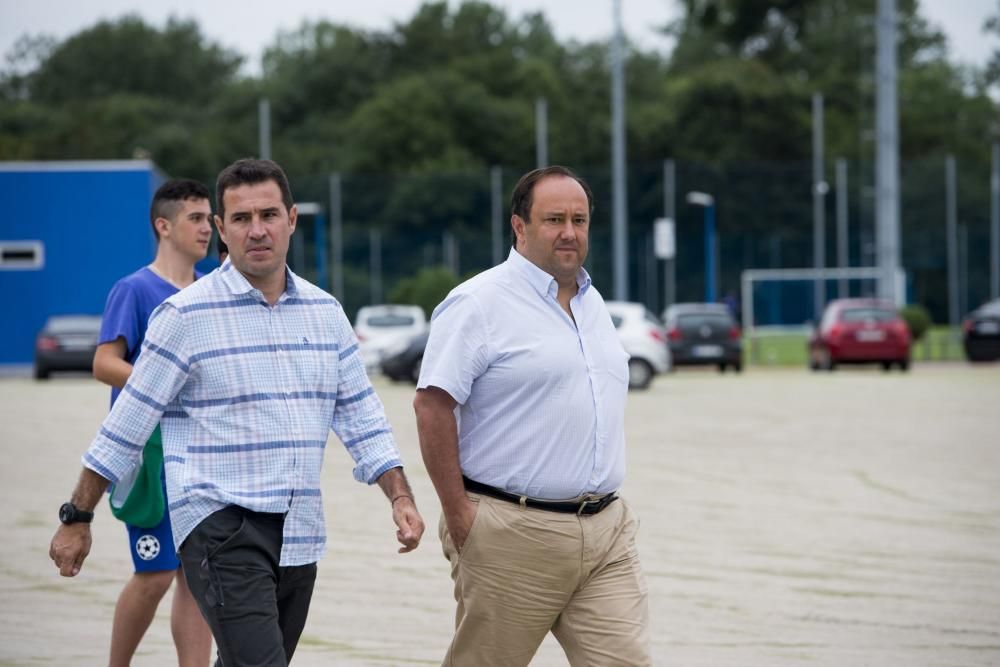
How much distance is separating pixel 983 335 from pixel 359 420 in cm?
3403

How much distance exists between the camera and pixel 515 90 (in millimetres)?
75500

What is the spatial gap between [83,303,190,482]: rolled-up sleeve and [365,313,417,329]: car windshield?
97.3 feet

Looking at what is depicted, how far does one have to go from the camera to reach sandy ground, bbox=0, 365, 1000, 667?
7.11 meters

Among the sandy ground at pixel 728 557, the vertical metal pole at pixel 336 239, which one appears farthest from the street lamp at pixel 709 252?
the sandy ground at pixel 728 557

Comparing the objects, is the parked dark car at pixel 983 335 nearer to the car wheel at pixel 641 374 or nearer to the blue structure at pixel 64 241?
the car wheel at pixel 641 374

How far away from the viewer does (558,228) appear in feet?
15.3

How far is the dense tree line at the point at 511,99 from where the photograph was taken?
69.5m

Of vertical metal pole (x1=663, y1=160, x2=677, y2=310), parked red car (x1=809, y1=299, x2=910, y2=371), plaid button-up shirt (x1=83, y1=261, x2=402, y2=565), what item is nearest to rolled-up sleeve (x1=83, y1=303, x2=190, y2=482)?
plaid button-up shirt (x1=83, y1=261, x2=402, y2=565)

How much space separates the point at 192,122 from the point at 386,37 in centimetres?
985

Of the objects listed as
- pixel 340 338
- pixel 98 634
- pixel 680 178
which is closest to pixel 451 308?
pixel 340 338

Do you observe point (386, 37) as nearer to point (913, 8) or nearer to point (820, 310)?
point (913, 8)

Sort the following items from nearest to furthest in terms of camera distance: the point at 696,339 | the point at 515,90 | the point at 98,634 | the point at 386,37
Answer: the point at 98,634 → the point at 696,339 → the point at 515,90 → the point at 386,37

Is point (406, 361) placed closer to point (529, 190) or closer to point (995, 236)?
point (529, 190)

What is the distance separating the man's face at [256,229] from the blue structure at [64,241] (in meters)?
31.4
